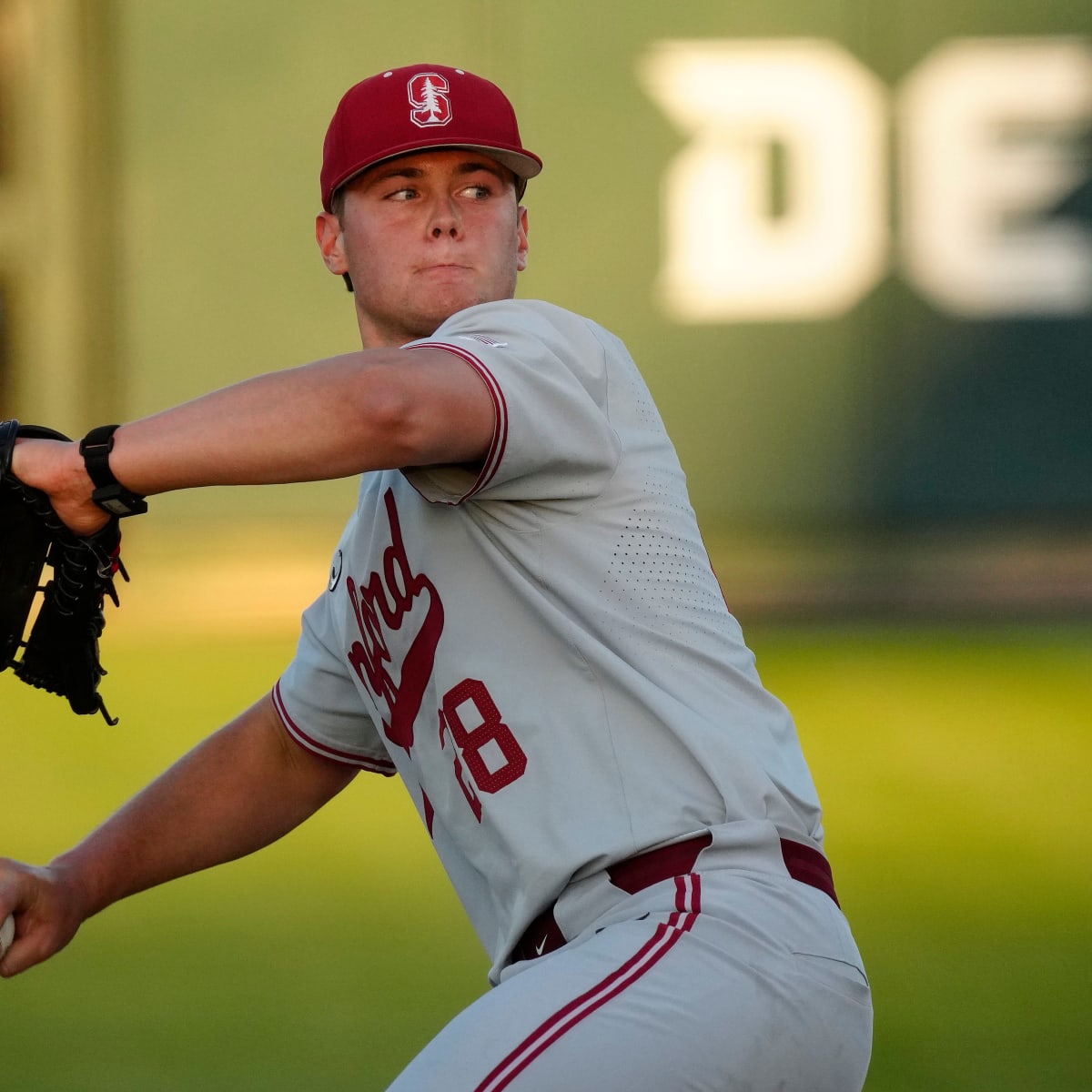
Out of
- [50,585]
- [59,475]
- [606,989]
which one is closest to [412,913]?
[50,585]

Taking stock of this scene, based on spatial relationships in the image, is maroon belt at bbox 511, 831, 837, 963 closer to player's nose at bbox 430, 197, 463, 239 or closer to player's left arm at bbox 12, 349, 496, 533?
player's left arm at bbox 12, 349, 496, 533

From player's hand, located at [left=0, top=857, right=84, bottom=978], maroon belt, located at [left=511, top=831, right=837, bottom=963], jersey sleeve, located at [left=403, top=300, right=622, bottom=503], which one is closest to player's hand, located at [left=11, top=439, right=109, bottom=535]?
jersey sleeve, located at [left=403, top=300, right=622, bottom=503]

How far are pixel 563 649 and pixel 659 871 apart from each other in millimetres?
304

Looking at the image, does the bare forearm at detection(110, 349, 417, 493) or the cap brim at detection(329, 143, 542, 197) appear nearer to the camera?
the bare forearm at detection(110, 349, 417, 493)

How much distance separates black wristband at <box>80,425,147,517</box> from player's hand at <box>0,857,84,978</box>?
711 mm

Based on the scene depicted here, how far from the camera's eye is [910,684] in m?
7.60

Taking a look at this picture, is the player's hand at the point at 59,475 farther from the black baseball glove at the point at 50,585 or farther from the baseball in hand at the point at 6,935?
the baseball in hand at the point at 6,935

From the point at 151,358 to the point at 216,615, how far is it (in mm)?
1566

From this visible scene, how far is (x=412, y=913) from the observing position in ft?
15.8

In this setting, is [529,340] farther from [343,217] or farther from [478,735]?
[343,217]

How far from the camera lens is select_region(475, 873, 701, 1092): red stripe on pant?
1.92 m

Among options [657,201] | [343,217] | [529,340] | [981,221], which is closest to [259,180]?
[657,201]

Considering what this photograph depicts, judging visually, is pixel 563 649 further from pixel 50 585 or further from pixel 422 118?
pixel 422 118

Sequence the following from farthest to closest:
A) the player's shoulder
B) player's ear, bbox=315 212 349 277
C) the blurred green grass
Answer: the blurred green grass < player's ear, bbox=315 212 349 277 < the player's shoulder
